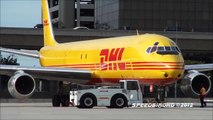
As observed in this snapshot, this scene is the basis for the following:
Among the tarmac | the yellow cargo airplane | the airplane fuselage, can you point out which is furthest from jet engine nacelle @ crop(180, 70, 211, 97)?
the tarmac

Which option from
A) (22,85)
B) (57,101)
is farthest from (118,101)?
(57,101)

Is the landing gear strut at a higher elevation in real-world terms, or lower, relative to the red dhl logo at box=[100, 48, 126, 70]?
lower

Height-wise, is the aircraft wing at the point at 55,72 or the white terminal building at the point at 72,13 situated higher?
the white terminal building at the point at 72,13

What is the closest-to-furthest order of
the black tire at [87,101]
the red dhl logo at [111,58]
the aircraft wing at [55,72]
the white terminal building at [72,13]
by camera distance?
the black tire at [87,101] → the red dhl logo at [111,58] → the aircraft wing at [55,72] → the white terminal building at [72,13]

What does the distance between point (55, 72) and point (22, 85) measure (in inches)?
116

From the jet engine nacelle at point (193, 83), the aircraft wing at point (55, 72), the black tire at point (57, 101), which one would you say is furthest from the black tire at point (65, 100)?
the jet engine nacelle at point (193, 83)

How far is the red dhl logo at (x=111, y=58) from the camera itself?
3872 centimetres

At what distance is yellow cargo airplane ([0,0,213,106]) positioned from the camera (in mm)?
36594

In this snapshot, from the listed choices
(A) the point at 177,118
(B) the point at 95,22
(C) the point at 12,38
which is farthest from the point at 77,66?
(B) the point at 95,22

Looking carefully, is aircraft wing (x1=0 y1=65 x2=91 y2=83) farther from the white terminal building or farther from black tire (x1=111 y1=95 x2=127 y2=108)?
the white terminal building

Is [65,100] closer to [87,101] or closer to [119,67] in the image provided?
[119,67]

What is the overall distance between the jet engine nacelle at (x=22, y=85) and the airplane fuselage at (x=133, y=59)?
4.60 meters

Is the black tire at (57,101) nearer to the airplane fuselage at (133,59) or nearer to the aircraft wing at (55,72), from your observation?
the aircraft wing at (55,72)

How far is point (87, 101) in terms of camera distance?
36.1 m
